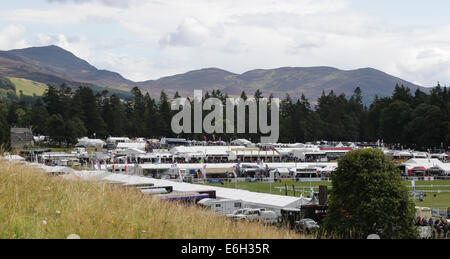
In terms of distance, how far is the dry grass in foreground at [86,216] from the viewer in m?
6.31

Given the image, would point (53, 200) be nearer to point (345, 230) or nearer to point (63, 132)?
point (345, 230)

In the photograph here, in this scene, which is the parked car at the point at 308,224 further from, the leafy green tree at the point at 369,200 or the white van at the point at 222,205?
the white van at the point at 222,205

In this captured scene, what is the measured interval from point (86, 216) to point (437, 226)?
1699 cm

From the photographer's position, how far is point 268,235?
295 inches

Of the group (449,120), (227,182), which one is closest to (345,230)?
(227,182)

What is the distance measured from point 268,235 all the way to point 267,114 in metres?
95.5

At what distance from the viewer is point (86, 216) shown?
6688 mm

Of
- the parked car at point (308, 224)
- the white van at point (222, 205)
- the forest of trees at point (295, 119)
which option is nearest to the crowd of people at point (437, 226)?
→ the parked car at point (308, 224)

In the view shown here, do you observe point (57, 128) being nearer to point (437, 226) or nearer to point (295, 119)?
point (295, 119)

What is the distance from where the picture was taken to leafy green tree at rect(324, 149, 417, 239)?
16.3 metres

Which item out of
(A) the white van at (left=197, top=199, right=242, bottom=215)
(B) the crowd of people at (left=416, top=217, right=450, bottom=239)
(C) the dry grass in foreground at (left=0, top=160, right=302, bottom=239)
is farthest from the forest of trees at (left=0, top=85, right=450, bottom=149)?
(C) the dry grass in foreground at (left=0, top=160, right=302, bottom=239)

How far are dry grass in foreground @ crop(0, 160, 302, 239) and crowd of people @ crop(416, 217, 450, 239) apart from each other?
555 inches

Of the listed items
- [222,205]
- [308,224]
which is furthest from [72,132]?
[308,224]

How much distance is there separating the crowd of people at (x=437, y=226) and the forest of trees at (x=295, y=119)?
5308 centimetres
